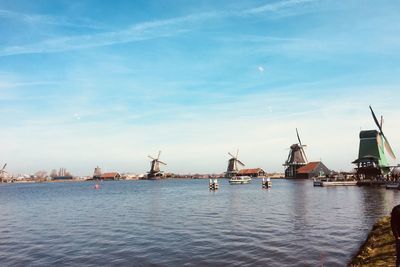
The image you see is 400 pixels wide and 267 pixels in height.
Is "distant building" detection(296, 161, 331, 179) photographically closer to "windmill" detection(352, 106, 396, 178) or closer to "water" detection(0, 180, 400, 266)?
"windmill" detection(352, 106, 396, 178)

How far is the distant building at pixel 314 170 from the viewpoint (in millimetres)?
157625

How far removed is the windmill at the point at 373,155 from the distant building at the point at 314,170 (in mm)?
53248

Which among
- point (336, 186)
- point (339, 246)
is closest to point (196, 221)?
point (339, 246)

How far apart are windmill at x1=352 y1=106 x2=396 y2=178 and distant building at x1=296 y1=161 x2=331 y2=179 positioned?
53.2 m

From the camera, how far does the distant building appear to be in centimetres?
15762

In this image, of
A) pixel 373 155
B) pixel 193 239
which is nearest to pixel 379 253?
pixel 193 239

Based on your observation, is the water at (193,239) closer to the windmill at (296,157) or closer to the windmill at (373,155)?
the windmill at (373,155)

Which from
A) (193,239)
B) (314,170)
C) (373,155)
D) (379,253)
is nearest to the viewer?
(379,253)

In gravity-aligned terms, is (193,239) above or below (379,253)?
below

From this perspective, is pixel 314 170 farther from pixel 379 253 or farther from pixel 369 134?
pixel 379 253

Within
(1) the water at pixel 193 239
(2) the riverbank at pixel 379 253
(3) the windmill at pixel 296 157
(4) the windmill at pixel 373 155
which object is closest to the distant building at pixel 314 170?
(3) the windmill at pixel 296 157

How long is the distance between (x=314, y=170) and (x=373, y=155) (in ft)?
198

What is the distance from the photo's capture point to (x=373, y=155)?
323ft

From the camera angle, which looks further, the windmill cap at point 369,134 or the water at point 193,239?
the windmill cap at point 369,134
